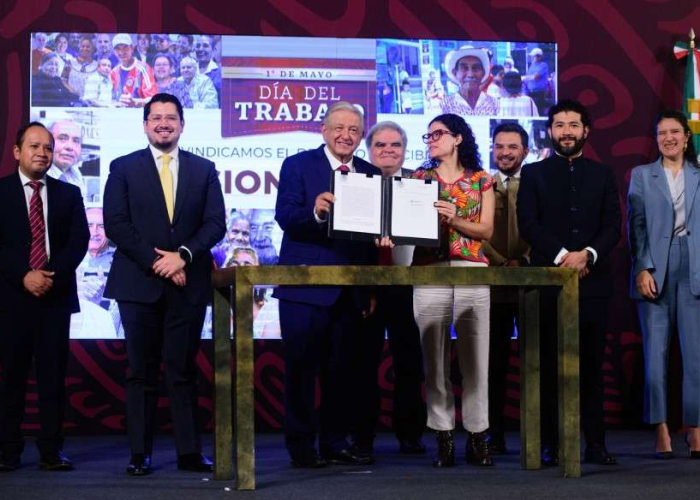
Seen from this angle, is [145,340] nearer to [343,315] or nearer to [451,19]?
[343,315]

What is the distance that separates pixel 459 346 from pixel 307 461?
2.61ft

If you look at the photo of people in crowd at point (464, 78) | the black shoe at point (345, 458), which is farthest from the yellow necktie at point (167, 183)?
the photo of people in crowd at point (464, 78)

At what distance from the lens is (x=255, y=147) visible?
6.39 m

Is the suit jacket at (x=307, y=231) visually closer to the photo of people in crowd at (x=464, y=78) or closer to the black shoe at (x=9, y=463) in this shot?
the black shoe at (x=9, y=463)

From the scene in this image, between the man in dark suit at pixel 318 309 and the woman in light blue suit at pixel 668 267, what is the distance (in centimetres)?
140

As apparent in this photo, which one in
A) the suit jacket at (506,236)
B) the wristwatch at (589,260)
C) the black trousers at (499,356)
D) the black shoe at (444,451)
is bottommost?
the black shoe at (444,451)

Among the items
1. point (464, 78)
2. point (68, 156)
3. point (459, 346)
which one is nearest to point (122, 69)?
point (68, 156)

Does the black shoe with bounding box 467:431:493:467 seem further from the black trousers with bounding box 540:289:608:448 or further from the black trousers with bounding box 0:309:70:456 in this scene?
the black trousers with bounding box 0:309:70:456

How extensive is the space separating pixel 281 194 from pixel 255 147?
1.88 meters

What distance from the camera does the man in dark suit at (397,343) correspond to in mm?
5176

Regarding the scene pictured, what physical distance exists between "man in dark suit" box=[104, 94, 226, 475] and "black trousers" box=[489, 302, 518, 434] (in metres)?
1.48

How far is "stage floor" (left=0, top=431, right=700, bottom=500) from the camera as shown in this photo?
145 inches

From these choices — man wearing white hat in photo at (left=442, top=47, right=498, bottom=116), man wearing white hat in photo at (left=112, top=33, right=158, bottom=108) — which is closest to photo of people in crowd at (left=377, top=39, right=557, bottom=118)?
man wearing white hat in photo at (left=442, top=47, right=498, bottom=116)

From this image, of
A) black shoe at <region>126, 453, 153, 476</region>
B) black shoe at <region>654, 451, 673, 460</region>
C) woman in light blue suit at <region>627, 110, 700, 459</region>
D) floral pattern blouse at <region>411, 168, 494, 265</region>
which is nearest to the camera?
black shoe at <region>126, 453, 153, 476</region>
